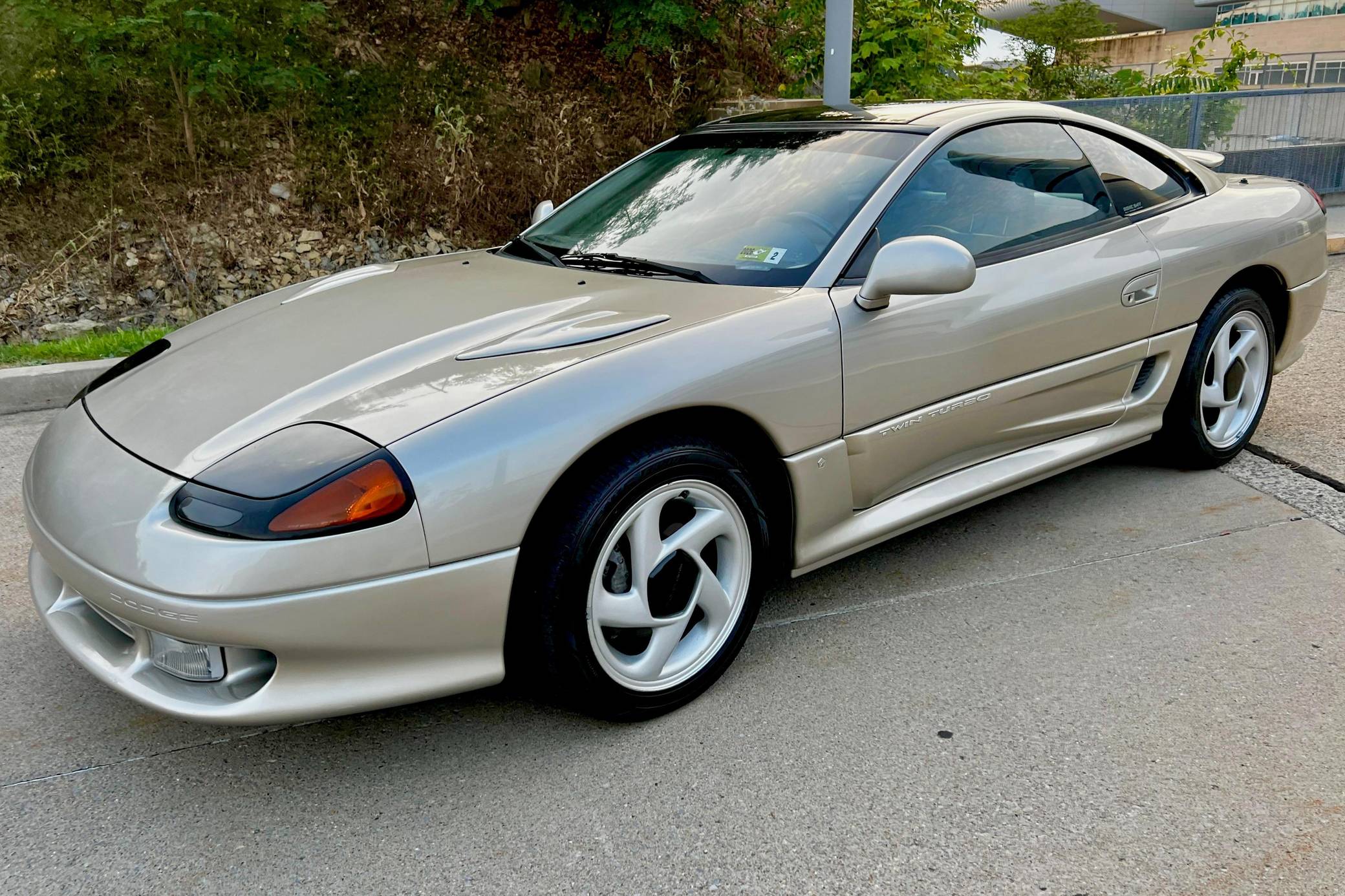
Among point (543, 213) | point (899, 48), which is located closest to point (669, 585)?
point (543, 213)

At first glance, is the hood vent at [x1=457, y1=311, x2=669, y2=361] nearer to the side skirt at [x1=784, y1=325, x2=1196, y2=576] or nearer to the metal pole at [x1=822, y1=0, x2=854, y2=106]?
the side skirt at [x1=784, y1=325, x2=1196, y2=576]

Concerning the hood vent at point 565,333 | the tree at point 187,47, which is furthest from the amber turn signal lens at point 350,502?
the tree at point 187,47

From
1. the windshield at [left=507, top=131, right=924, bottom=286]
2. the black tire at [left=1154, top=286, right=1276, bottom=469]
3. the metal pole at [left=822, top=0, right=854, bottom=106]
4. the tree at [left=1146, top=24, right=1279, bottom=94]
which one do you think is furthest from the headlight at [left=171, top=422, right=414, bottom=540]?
the tree at [left=1146, top=24, right=1279, bottom=94]

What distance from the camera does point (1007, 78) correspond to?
9.48 metres

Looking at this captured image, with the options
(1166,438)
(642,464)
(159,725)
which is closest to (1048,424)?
(1166,438)

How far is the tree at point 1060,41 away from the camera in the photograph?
Result: 1686 cm

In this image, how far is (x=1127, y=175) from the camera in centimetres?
390

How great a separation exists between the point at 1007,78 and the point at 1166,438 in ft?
20.7

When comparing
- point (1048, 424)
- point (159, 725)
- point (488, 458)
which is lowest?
point (159, 725)

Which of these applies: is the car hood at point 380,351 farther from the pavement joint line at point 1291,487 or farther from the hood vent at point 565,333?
the pavement joint line at point 1291,487

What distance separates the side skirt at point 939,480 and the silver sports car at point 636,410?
12 millimetres

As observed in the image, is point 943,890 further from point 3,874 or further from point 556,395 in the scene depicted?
point 3,874

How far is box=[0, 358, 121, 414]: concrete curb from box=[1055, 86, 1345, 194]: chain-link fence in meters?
8.51

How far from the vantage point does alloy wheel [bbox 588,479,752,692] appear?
2520 millimetres
